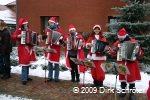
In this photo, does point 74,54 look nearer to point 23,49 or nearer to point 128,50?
point 23,49

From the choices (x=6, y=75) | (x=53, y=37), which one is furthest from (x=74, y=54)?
(x=6, y=75)

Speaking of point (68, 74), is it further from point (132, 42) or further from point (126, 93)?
point (132, 42)

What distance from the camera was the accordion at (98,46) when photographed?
6.48 meters

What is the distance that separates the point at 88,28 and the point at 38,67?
5.90 meters

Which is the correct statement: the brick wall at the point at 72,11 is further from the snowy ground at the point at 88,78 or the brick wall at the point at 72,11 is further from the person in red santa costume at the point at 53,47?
the person in red santa costume at the point at 53,47

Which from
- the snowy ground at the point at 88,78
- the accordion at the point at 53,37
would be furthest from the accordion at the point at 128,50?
the accordion at the point at 53,37

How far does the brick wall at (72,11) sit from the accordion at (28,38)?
7846 millimetres

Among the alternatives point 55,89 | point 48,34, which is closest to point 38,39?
point 48,34

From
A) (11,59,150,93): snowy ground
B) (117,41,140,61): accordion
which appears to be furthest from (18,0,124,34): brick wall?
(117,41,140,61): accordion

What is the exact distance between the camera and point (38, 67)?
33.0 feet

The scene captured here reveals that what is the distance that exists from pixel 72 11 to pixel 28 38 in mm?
8419

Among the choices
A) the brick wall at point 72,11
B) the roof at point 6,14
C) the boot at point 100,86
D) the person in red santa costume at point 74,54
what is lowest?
the boot at point 100,86

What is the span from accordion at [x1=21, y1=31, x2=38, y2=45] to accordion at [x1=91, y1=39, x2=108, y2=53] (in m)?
2.07

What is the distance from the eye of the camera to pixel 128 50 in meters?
5.61
